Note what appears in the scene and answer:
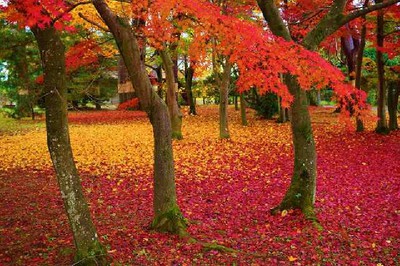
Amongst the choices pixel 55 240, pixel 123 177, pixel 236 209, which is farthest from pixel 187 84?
pixel 55 240

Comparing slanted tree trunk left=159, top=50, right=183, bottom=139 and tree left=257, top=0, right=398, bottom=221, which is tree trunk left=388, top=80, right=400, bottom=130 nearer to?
slanted tree trunk left=159, top=50, right=183, bottom=139

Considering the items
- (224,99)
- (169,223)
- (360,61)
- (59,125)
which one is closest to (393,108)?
(360,61)

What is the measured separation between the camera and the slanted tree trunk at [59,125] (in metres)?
4.41

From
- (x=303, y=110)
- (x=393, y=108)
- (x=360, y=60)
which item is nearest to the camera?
(x=303, y=110)

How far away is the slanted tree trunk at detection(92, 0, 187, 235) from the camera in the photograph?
557 cm

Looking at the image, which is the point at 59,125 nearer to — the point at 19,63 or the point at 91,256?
the point at 91,256

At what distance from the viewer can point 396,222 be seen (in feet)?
24.2

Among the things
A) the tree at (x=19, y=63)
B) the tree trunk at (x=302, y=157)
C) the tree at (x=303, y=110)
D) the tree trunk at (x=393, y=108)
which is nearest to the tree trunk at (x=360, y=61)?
the tree trunk at (x=393, y=108)

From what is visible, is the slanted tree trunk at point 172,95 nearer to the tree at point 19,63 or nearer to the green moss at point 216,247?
the tree at point 19,63

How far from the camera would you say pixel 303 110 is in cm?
694

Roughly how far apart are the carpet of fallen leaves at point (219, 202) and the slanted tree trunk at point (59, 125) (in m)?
1.00

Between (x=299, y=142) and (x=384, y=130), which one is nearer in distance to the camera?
(x=299, y=142)

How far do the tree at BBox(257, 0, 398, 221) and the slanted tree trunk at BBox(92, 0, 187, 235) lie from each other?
242cm

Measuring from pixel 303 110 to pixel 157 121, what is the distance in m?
2.80
